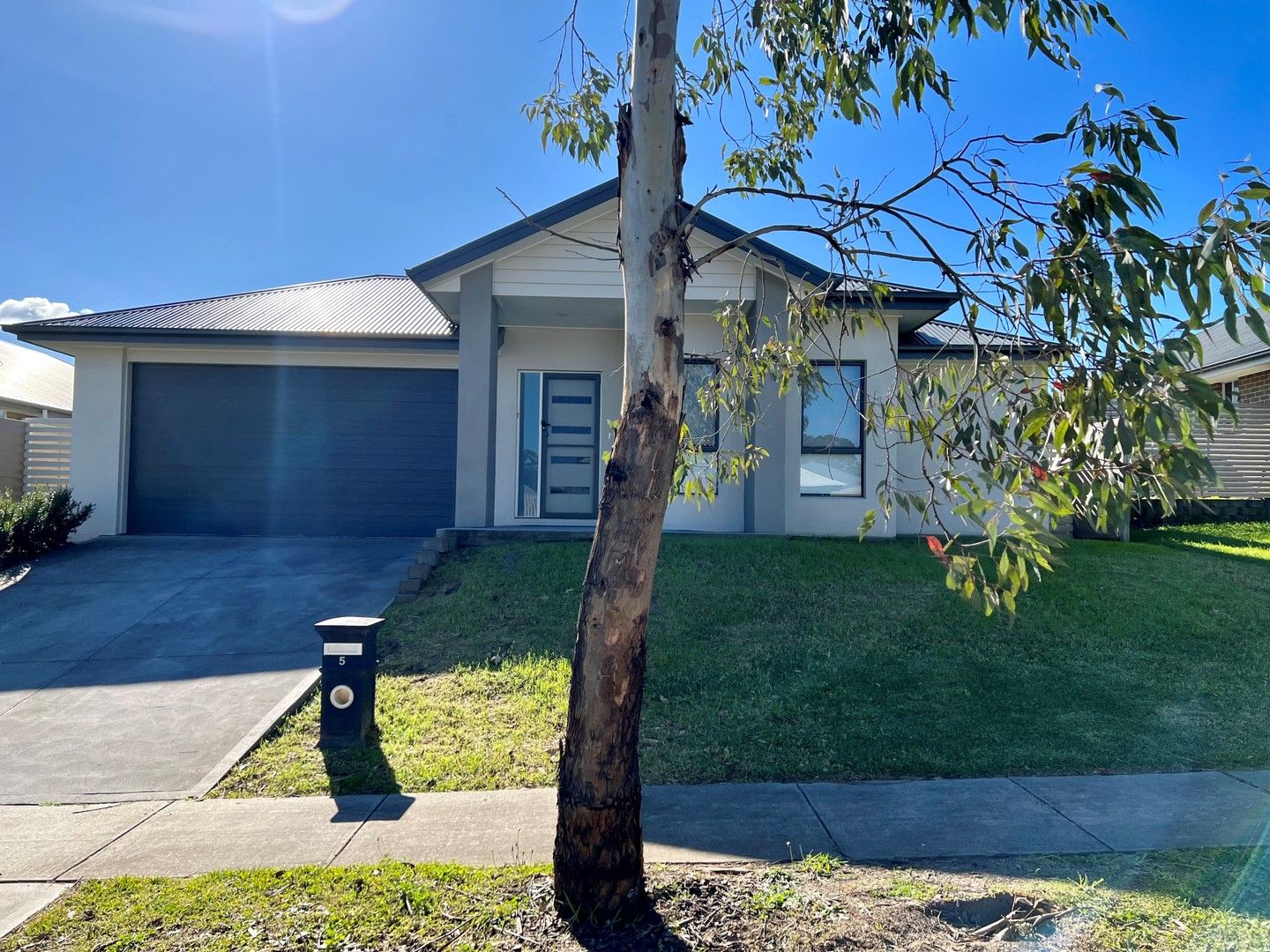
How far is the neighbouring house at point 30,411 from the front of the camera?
12617 millimetres

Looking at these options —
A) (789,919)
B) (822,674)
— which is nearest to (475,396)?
(822,674)

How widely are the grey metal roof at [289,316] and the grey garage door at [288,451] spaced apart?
697 millimetres

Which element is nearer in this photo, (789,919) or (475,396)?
(789,919)

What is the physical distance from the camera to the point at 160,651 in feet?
25.0

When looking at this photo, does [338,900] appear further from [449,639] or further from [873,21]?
[873,21]

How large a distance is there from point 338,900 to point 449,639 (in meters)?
4.20

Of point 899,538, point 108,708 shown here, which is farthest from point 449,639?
point 899,538

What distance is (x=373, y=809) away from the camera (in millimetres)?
4652

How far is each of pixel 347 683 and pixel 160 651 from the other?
131 inches

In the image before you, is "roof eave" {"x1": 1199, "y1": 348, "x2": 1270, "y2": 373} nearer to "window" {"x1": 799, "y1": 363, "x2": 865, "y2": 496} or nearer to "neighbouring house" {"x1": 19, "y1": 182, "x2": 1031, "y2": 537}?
"neighbouring house" {"x1": 19, "y1": 182, "x2": 1031, "y2": 537}

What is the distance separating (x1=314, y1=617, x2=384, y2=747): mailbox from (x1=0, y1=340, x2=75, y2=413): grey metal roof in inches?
678

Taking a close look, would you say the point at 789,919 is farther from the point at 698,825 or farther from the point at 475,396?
the point at 475,396

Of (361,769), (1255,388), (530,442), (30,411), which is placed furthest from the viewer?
(30,411)

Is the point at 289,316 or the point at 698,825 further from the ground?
the point at 289,316
